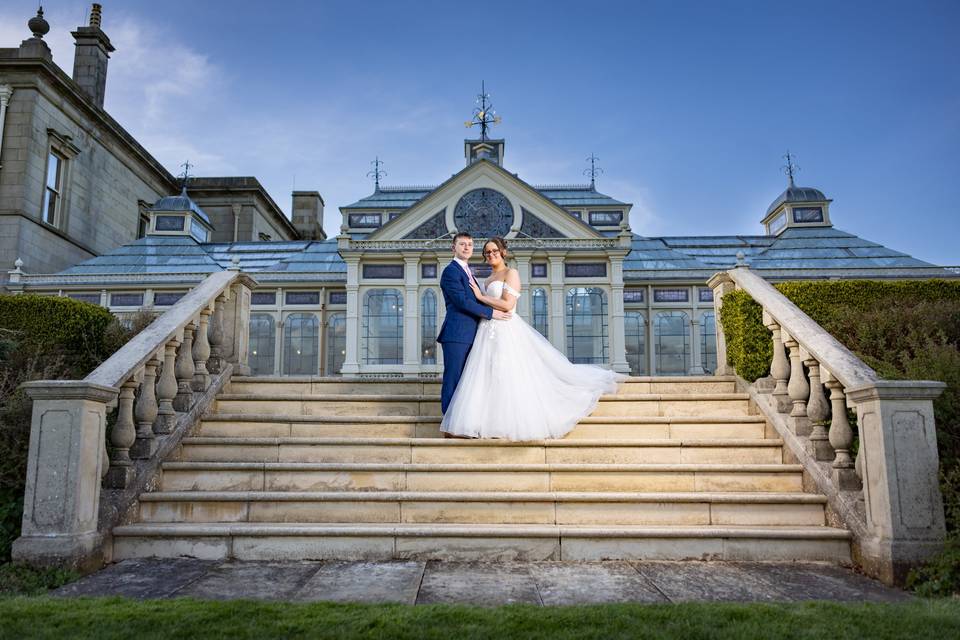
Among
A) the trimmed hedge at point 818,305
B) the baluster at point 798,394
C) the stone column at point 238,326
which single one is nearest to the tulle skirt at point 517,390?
the trimmed hedge at point 818,305

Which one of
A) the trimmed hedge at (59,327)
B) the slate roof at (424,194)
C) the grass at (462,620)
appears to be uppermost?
the slate roof at (424,194)

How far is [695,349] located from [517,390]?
1383cm

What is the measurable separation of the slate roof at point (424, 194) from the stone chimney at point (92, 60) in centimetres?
1169

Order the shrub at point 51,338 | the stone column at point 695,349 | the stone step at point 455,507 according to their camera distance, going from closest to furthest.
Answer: the stone step at point 455,507
the shrub at point 51,338
the stone column at point 695,349

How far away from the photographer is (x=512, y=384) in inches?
229

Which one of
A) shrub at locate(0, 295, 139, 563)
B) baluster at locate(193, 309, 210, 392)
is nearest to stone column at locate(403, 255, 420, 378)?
shrub at locate(0, 295, 139, 563)

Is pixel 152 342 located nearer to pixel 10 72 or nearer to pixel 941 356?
pixel 941 356

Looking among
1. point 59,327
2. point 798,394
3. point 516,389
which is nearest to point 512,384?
point 516,389

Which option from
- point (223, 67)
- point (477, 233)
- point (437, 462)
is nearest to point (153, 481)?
point (437, 462)

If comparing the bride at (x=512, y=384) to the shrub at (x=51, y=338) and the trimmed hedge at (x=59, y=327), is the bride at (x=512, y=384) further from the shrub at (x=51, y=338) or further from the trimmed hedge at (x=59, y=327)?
the trimmed hedge at (x=59, y=327)

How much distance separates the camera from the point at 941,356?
5156 millimetres

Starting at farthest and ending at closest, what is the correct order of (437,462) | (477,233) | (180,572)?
(477,233) → (437,462) → (180,572)

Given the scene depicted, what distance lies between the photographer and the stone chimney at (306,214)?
34656mm

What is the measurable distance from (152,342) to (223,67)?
9.44 m
